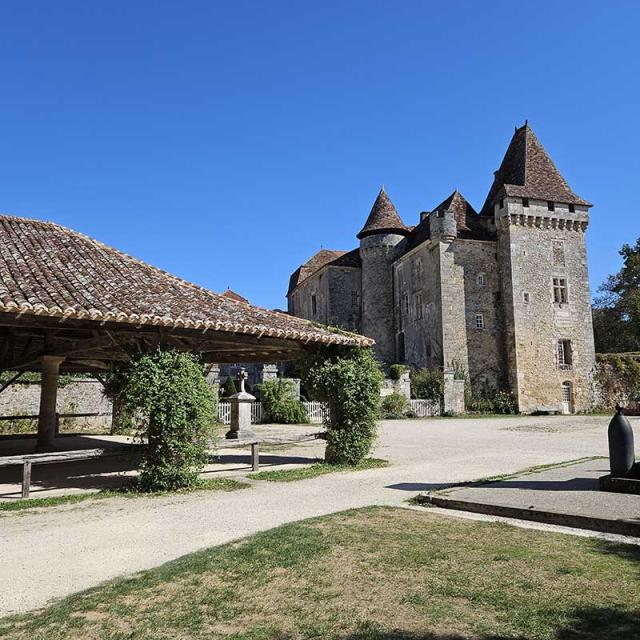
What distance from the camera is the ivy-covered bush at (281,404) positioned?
1046 inches

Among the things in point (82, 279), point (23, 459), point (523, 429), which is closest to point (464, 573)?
point (23, 459)

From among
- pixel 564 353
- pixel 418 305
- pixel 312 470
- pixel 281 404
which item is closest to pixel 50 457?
pixel 312 470

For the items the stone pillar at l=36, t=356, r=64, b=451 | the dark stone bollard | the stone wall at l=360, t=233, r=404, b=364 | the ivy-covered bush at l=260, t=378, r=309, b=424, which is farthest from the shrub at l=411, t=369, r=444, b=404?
the dark stone bollard

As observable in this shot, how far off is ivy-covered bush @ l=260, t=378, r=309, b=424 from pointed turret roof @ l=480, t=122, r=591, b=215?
18516 mm

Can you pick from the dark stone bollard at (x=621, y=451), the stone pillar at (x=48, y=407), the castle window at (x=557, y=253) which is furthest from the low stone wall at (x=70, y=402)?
the castle window at (x=557, y=253)

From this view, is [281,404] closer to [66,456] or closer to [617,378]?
[66,456]

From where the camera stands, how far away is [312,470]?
10.7 meters

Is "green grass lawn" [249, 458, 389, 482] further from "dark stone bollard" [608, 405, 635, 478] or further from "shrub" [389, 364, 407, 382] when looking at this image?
"shrub" [389, 364, 407, 382]

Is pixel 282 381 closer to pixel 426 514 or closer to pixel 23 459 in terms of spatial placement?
pixel 23 459

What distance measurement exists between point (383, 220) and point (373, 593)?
37976 millimetres

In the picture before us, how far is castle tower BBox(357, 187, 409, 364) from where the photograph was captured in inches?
1580

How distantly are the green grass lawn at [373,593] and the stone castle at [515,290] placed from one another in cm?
2894

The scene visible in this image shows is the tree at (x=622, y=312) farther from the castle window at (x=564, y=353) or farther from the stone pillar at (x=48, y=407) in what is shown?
the stone pillar at (x=48, y=407)

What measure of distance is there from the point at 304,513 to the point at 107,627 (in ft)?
11.9
